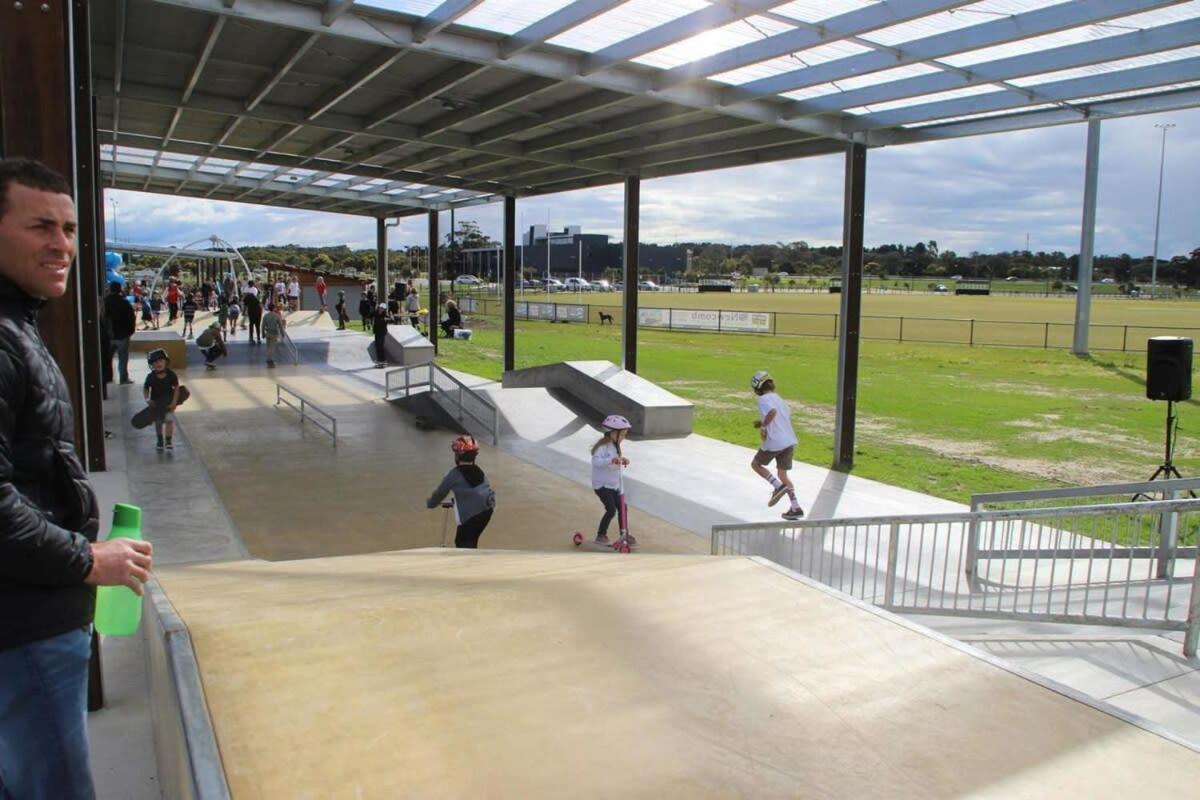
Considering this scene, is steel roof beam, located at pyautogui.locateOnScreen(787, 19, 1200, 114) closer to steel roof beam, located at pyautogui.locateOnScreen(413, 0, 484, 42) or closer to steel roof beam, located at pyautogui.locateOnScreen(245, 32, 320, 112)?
steel roof beam, located at pyautogui.locateOnScreen(413, 0, 484, 42)

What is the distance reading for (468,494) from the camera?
7742 mm

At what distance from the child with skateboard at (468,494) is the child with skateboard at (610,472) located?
4.72ft

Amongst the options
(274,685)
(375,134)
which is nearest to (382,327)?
(375,134)

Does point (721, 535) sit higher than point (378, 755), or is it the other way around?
point (378, 755)

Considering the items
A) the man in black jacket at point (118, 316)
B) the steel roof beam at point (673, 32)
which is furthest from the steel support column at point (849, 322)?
the man in black jacket at point (118, 316)

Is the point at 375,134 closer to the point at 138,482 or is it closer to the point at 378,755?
the point at 138,482

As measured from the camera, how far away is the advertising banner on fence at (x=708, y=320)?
147ft

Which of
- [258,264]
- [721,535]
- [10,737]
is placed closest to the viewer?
[10,737]

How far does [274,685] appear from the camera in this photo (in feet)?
8.67

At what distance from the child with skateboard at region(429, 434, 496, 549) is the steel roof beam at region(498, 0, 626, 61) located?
4.81m

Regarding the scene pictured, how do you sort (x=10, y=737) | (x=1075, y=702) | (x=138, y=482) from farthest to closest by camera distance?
(x=138, y=482) < (x=1075, y=702) < (x=10, y=737)

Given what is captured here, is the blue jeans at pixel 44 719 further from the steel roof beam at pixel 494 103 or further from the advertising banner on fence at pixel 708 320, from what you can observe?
the advertising banner on fence at pixel 708 320

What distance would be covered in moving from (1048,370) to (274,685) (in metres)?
29.8

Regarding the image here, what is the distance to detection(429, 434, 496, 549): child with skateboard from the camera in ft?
25.3
